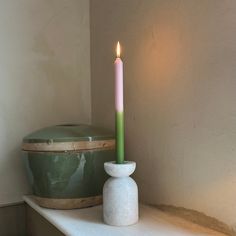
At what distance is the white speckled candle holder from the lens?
567 millimetres

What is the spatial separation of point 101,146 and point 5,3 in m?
0.38

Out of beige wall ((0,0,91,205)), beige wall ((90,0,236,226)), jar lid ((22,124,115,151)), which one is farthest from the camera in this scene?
beige wall ((0,0,91,205))

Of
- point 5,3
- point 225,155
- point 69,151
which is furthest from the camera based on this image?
point 5,3

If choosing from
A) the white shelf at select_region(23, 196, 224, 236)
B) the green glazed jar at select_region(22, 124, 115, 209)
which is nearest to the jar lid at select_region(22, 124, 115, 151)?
the green glazed jar at select_region(22, 124, 115, 209)

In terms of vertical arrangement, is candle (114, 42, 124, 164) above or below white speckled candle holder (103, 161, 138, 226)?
above

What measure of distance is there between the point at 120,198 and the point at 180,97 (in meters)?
0.19

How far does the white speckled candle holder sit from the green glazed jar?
95 millimetres

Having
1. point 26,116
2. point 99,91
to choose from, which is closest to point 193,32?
point 99,91

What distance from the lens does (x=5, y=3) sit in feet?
2.56

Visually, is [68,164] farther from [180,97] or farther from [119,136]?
[180,97]

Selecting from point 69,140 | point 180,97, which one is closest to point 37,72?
point 69,140

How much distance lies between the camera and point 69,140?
0.65 m

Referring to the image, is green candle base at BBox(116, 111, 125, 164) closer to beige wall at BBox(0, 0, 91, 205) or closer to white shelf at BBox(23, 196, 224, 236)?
white shelf at BBox(23, 196, 224, 236)

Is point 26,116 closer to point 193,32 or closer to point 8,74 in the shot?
point 8,74
